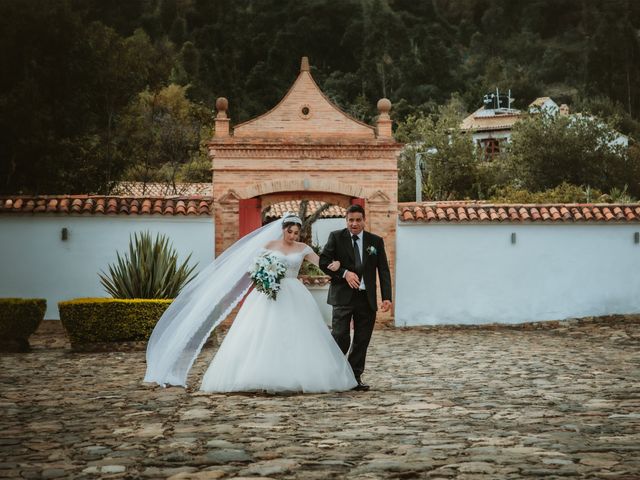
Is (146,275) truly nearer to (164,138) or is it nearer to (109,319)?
(109,319)

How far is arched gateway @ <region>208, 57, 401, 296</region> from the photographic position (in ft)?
61.2

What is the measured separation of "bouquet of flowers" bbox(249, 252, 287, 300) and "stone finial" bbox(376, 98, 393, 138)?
10048mm

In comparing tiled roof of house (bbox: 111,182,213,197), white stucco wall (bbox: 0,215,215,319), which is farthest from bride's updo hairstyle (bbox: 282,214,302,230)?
tiled roof of house (bbox: 111,182,213,197)

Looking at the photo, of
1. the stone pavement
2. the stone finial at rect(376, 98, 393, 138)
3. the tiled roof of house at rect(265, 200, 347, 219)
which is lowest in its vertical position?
the stone pavement

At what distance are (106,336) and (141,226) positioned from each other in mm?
4886

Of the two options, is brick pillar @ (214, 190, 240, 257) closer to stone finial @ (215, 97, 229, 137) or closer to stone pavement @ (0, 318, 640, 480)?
stone finial @ (215, 97, 229, 137)

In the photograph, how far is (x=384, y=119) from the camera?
18750 millimetres

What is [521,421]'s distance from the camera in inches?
263

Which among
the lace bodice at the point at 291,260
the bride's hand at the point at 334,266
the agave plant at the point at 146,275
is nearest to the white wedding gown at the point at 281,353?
the lace bodice at the point at 291,260

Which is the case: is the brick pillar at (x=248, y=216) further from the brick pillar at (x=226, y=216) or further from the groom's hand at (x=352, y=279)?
the groom's hand at (x=352, y=279)

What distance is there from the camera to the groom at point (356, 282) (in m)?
8.72

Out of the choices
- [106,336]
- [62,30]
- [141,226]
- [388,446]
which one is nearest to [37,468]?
[388,446]

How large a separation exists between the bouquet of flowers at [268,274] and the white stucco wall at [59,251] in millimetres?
9672

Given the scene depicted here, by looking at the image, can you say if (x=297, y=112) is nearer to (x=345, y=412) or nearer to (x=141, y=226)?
(x=141, y=226)
